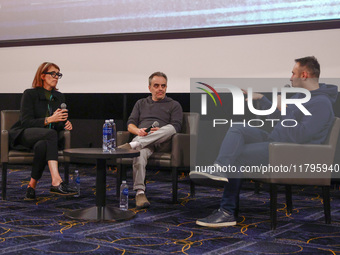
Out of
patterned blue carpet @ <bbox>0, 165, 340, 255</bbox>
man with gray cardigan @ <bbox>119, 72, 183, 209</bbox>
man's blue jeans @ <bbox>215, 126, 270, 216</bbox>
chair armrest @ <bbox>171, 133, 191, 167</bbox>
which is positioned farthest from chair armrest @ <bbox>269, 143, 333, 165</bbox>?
man with gray cardigan @ <bbox>119, 72, 183, 209</bbox>

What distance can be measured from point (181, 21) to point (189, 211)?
2.60 m

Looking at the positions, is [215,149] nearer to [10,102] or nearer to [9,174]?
[9,174]

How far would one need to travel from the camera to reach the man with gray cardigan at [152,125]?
13.4 ft

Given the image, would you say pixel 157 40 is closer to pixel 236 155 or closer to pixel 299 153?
pixel 236 155

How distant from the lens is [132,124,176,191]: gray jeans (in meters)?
4.03

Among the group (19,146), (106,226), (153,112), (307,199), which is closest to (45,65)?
(19,146)

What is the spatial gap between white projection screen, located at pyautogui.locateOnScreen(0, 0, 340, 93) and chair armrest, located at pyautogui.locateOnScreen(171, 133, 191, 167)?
1578 mm

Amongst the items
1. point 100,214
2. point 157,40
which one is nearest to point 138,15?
point 157,40

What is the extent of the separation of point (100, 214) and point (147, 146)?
92cm

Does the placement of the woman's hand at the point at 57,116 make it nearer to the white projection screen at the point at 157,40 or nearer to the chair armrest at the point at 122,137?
the chair armrest at the point at 122,137

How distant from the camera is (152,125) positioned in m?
4.33

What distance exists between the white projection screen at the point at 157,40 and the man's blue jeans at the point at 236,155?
6.84ft

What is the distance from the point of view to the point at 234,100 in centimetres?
545

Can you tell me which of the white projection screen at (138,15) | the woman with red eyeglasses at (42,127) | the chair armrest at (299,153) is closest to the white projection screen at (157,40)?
the white projection screen at (138,15)
